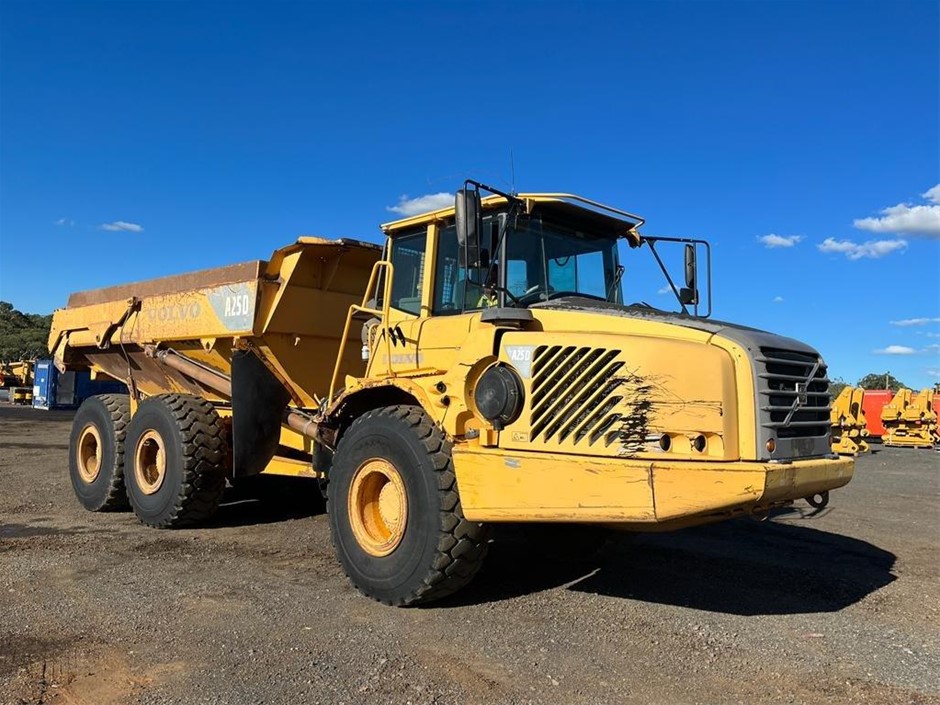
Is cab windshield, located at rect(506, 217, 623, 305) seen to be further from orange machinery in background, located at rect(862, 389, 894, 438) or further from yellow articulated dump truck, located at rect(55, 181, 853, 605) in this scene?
orange machinery in background, located at rect(862, 389, 894, 438)

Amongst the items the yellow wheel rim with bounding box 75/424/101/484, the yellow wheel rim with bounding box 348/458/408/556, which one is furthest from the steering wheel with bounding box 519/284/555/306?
the yellow wheel rim with bounding box 75/424/101/484

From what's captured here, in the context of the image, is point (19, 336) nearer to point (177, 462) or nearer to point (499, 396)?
point (177, 462)

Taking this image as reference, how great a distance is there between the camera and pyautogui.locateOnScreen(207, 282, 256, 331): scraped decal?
7328mm

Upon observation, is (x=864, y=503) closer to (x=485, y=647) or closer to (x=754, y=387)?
(x=754, y=387)

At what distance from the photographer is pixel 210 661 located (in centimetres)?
398

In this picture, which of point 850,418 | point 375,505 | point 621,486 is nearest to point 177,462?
point 375,505

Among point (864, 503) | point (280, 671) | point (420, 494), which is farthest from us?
point (864, 503)

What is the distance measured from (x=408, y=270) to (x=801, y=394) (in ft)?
9.80

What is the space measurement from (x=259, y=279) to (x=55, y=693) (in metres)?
4.46

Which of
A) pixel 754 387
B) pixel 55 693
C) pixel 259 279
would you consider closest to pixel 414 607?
pixel 55 693

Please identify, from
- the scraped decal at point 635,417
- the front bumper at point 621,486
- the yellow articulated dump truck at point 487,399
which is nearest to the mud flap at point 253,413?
the yellow articulated dump truck at point 487,399

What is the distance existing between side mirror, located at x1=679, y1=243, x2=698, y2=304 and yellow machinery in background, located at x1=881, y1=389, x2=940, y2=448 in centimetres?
2261

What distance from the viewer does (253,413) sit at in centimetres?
735

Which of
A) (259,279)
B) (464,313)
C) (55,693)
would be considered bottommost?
(55,693)
